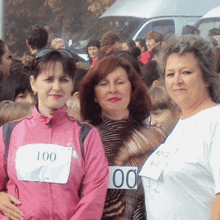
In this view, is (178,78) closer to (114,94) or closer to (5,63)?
(114,94)

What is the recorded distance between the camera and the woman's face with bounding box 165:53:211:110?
117 inches

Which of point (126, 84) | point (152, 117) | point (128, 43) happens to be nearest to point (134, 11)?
point (128, 43)

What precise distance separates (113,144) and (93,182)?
428mm

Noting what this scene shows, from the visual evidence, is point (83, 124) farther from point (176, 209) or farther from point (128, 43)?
point (128, 43)

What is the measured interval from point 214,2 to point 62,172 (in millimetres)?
7355

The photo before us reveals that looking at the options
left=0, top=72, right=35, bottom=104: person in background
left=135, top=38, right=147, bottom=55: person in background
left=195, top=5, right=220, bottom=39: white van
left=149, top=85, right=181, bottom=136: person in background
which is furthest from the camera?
left=195, top=5, right=220, bottom=39: white van

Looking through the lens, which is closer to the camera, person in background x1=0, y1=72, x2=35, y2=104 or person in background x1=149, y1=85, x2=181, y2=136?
person in background x1=149, y1=85, x2=181, y2=136

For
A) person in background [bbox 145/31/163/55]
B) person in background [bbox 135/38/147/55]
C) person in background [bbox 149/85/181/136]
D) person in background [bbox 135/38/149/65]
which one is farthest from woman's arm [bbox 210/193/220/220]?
person in background [bbox 135/38/147/55]

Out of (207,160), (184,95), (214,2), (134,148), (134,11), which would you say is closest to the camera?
(207,160)

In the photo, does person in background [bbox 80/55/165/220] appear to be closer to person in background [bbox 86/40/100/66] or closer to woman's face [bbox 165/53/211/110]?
woman's face [bbox 165/53/211/110]

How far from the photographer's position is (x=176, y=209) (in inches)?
114

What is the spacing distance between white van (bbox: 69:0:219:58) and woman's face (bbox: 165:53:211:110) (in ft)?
23.5

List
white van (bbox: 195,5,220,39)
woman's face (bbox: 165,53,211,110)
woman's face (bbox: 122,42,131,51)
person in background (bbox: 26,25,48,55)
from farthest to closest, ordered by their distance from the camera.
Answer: white van (bbox: 195,5,220,39) → woman's face (bbox: 122,42,131,51) → person in background (bbox: 26,25,48,55) → woman's face (bbox: 165,53,211,110)

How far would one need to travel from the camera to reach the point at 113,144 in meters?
3.63
